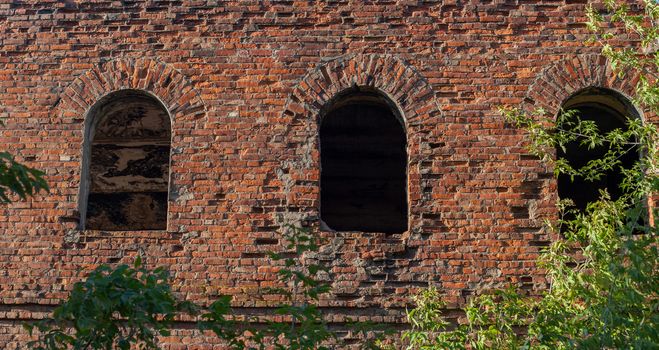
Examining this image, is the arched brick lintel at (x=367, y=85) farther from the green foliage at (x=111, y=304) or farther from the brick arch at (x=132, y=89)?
the green foliage at (x=111, y=304)

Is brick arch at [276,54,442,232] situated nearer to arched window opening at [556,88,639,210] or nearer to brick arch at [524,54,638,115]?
brick arch at [524,54,638,115]

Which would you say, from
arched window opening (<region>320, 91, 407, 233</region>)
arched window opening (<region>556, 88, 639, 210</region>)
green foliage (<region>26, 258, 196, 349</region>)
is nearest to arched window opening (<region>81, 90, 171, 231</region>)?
arched window opening (<region>320, 91, 407, 233</region>)

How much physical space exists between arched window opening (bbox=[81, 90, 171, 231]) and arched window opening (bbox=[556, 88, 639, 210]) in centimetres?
480

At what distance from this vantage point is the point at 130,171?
13.0 meters

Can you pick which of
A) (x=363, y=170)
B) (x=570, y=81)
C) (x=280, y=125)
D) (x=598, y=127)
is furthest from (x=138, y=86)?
(x=598, y=127)

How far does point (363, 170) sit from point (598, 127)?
3.27 meters

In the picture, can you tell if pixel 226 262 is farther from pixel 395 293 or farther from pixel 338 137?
pixel 338 137

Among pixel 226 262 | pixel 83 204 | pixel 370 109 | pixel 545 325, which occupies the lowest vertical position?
pixel 545 325

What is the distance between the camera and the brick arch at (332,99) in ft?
28.6

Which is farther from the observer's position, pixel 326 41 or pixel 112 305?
pixel 326 41

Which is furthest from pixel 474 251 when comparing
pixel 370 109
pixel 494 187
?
pixel 370 109

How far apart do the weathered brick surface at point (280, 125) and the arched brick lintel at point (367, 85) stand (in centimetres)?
2

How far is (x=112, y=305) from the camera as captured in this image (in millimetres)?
5441

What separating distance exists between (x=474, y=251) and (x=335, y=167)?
4.44 metres
